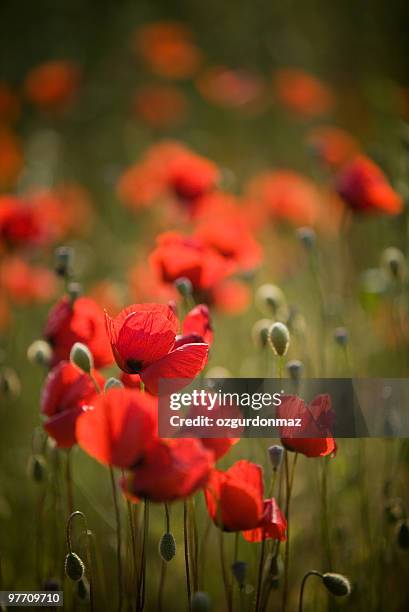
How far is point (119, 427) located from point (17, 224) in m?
0.63

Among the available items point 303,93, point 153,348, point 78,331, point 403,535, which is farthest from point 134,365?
point 303,93

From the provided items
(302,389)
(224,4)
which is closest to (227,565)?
(302,389)

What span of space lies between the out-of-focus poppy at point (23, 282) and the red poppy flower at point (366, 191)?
21.4 inches

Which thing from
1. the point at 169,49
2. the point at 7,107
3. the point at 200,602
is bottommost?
the point at 200,602

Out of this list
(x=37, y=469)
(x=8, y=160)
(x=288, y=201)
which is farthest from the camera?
(x=8, y=160)

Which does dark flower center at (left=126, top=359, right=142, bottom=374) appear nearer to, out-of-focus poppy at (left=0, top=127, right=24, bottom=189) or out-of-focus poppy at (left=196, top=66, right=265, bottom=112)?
out-of-focus poppy at (left=0, top=127, right=24, bottom=189)

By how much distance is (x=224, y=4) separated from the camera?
7.74 feet

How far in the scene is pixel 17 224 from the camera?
3.52ft

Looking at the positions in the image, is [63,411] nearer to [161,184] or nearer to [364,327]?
[161,184]

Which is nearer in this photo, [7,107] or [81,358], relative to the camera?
[81,358]

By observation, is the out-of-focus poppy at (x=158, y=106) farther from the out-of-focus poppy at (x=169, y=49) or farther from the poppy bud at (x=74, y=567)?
the poppy bud at (x=74, y=567)

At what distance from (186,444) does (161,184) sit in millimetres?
772

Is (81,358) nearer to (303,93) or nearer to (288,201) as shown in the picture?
(288,201)

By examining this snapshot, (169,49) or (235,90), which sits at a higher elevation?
(169,49)
